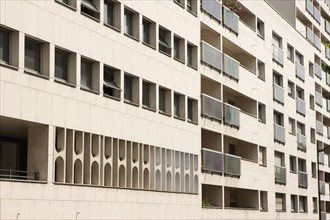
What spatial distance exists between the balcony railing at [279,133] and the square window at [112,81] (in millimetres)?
22581

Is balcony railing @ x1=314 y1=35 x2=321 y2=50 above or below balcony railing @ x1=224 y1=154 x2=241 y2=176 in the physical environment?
above

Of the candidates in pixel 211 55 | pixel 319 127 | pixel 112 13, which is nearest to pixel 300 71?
pixel 319 127

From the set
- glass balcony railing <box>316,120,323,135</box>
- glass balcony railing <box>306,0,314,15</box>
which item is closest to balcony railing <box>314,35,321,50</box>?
glass balcony railing <box>306,0,314,15</box>

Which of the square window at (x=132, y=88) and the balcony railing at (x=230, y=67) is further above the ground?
the balcony railing at (x=230, y=67)

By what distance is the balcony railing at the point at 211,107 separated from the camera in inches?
1464

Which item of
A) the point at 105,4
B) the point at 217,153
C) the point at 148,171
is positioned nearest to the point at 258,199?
the point at 217,153

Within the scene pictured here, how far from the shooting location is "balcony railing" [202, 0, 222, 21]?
125ft

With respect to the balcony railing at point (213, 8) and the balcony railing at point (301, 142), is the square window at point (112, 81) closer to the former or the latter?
the balcony railing at point (213, 8)

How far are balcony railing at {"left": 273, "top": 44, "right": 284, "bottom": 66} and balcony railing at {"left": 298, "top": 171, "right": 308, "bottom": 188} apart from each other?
29.9ft

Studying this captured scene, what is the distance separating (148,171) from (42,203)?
762 centimetres

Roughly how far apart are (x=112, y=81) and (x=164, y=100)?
486 centimetres

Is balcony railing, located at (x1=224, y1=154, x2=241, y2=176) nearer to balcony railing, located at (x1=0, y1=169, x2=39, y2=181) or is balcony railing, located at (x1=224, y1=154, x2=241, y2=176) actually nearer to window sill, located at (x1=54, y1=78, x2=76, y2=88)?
window sill, located at (x1=54, y1=78, x2=76, y2=88)

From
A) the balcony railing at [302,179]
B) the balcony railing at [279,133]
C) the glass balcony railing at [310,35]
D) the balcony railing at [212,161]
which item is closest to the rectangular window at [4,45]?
the balcony railing at [212,161]

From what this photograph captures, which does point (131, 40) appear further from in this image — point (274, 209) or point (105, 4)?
point (274, 209)
